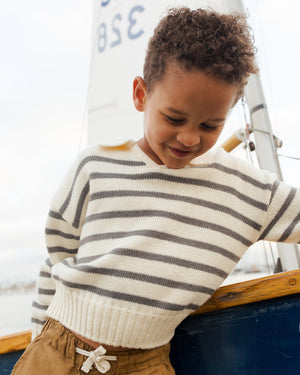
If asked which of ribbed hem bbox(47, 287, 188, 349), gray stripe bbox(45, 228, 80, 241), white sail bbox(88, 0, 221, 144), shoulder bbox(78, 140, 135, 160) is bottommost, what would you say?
ribbed hem bbox(47, 287, 188, 349)

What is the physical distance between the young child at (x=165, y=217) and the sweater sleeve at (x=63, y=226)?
0.01m

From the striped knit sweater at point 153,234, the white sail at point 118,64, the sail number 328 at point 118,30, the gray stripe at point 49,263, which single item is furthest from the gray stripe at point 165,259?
the sail number 328 at point 118,30

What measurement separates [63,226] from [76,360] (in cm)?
28

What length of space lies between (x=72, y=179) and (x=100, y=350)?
0.34 meters

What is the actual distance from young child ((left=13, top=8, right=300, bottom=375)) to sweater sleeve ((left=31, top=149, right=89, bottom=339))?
1 cm

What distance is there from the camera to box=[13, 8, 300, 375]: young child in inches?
27.3

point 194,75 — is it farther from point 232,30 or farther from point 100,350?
point 100,350

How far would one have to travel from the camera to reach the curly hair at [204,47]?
0.67 m

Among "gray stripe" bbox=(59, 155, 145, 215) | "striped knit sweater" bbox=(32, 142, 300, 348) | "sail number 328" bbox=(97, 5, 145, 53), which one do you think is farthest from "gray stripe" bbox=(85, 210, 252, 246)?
"sail number 328" bbox=(97, 5, 145, 53)

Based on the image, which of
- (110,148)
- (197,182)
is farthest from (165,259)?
(110,148)

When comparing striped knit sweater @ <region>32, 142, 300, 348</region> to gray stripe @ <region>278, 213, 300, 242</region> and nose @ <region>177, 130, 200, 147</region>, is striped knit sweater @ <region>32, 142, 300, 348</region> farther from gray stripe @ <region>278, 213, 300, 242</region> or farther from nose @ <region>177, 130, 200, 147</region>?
nose @ <region>177, 130, 200, 147</region>

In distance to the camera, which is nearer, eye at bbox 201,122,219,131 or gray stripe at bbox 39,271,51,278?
eye at bbox 201,122,219,131

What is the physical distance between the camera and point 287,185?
0.82 m

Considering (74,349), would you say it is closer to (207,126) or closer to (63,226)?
(63,226)
